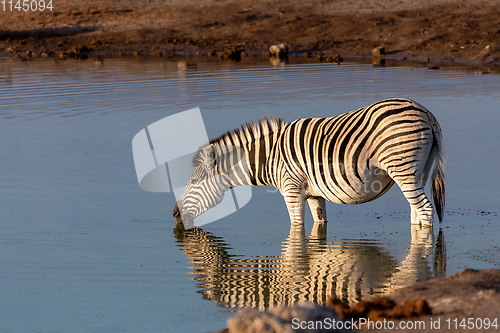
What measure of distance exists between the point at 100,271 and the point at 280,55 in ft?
66.6

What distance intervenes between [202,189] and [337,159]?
2007 mm

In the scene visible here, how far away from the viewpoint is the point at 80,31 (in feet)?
103

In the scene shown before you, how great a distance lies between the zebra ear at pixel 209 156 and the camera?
28.6 feet

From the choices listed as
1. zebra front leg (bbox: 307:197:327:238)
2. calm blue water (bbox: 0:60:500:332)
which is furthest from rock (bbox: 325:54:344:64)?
zebra front leg (bbox: 307:197:327:238)

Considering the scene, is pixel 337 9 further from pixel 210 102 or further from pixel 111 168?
pixel 111 168

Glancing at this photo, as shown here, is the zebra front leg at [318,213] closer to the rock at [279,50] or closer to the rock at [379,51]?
the rock at [379,51]

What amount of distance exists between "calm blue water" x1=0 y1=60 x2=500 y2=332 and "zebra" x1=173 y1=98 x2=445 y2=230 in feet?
1.83

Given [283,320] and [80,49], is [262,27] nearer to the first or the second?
[80,49]

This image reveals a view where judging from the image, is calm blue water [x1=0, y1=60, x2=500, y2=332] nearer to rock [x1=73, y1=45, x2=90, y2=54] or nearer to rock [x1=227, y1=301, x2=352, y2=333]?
rock [x1=227, y1=301, x2=352, y2=333]

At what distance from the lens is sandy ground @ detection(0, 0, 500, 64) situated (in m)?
24.6

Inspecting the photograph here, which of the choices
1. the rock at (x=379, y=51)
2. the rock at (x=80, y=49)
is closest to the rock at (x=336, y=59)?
the rock at (x=379, y=51)

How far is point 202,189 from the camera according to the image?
29.3ft

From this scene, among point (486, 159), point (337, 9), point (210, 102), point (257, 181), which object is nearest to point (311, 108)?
point (210, 102)

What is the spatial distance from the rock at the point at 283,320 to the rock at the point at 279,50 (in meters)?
22.7
